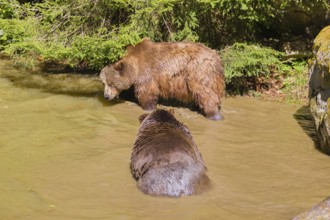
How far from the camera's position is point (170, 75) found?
382 inches

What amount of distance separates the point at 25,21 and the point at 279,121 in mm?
5883

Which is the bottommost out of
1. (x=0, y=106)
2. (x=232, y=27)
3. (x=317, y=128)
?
(x=0, y=106)

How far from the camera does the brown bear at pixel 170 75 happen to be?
375 inches

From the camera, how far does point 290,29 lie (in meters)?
12.7

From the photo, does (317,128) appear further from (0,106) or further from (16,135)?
(0,106)

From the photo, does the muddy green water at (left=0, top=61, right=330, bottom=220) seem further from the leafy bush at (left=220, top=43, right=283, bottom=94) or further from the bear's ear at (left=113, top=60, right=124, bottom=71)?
the bear's ear at (left=113, top=60, right=124, bottom=71)

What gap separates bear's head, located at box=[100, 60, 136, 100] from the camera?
9898 mm

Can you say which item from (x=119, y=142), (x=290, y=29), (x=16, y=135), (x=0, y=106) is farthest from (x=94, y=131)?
(x=290, y=29)

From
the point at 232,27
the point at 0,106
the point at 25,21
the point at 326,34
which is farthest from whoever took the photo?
the point at 232,27

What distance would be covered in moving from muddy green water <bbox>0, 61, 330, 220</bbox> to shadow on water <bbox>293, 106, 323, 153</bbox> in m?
0.02

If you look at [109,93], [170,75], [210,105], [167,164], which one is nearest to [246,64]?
[210,105]

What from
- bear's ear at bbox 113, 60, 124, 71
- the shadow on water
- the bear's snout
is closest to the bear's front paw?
the bear's snout

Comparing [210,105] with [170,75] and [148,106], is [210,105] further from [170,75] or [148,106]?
[148,106]

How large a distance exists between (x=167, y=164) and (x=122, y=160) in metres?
1.46
